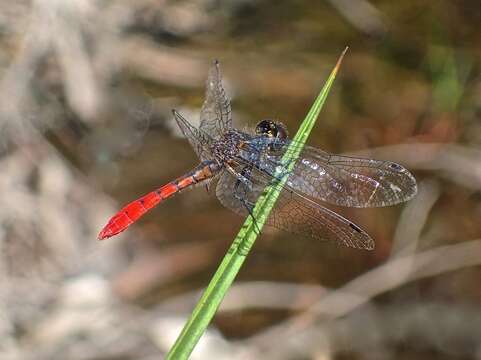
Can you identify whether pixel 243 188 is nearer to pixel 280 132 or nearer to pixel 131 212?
pixel 280 132

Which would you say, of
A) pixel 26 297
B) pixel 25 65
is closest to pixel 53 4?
pixel 25 65

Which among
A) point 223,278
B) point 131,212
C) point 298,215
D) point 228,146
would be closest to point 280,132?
point 228,146

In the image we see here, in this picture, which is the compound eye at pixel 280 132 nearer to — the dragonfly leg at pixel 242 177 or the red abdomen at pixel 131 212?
the dragonfly leg at pixel 242 177

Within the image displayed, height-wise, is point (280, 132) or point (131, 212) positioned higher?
point (280, 132)

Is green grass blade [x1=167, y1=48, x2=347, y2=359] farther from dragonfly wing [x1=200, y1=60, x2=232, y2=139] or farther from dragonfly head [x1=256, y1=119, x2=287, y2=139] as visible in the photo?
dragonfly wing [x1=200, y1=60, x2=232, y2=139]

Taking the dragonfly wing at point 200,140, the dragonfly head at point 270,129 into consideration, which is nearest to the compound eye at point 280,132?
the dragonfly head at point 270,129

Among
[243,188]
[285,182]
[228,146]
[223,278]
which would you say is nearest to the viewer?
[223,278]

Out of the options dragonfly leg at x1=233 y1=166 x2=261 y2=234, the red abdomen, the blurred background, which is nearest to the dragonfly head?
dragonfly leg at x1=233 y1=166 x2=261 y2=234
